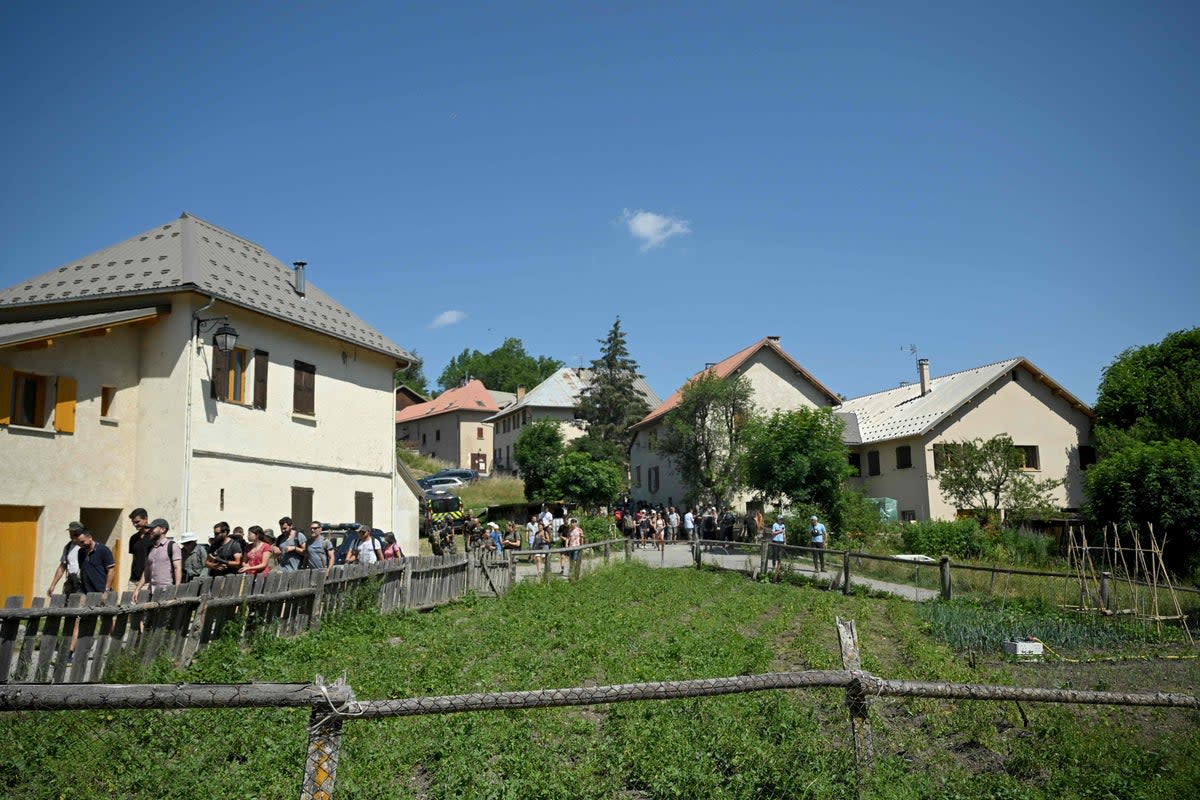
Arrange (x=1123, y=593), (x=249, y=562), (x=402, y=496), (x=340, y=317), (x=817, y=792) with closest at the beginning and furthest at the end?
1. (x=817, y=792)
2. (x=249, y=562)
3. (x=1123, y=593)
4. (x=340, y=317)
5. (x=402, y=496)

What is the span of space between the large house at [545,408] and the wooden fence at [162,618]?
181 feet

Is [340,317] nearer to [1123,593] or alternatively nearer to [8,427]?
[8,427]

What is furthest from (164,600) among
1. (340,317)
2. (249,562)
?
(340,317)

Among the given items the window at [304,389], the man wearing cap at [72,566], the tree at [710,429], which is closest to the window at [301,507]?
the window at [304,389]

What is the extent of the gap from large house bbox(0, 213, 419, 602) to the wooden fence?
21.2 feet

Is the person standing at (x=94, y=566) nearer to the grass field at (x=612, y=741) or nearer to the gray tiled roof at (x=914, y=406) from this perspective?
the grass field at (x=612, y=741)

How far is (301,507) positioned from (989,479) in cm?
2833

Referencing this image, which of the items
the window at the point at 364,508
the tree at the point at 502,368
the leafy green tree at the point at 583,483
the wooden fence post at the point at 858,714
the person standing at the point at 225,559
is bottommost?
the wooden fence post at the point at 858,714

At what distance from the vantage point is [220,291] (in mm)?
19062

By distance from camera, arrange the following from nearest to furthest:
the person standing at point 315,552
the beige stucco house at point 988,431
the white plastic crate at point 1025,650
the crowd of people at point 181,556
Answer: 1. the crowd of people at point 181,556
2. the white plastic crate at point 1025,650
3. the person standing at point 315,552
4. the beige stucco house at point 988,431

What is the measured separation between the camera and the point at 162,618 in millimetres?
9672

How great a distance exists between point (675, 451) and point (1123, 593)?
2915 centimetres

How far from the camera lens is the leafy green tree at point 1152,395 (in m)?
37.2

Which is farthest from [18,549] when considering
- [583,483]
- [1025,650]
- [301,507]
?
[583,483]
